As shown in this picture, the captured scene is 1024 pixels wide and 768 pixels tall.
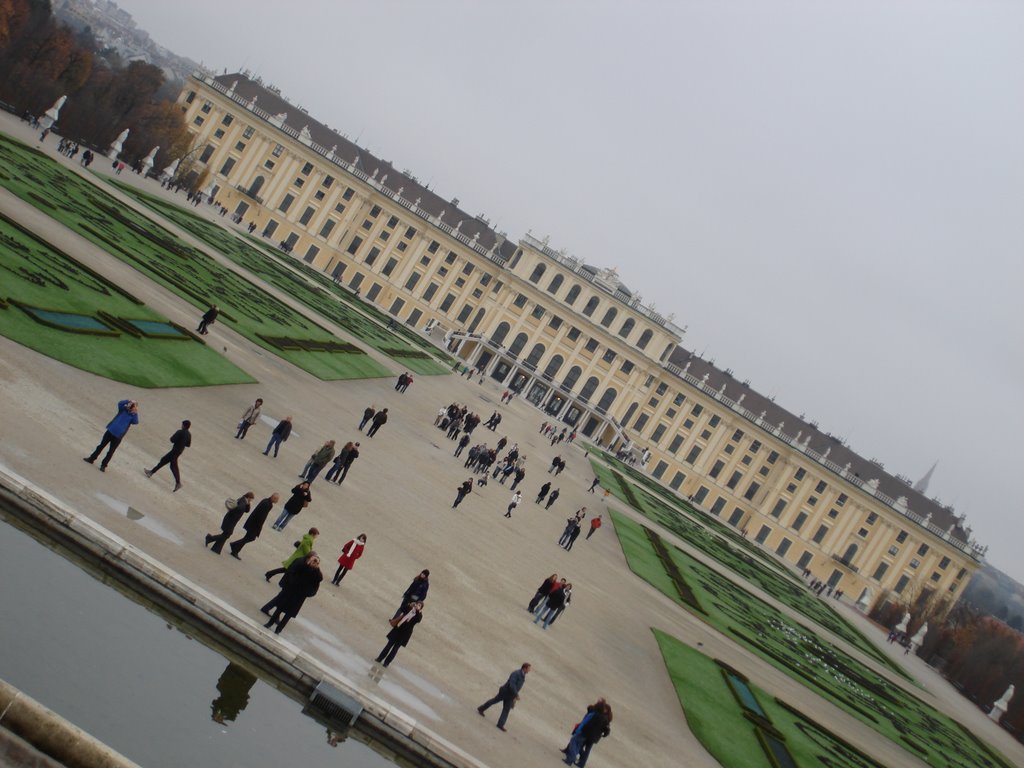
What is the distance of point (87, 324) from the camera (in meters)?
21.4

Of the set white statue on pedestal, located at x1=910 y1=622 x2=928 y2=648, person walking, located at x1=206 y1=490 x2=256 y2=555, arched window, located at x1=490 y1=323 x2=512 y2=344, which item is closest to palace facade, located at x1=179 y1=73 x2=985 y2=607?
arched window, located at x1=490 y1=323 x2=512 y2=344

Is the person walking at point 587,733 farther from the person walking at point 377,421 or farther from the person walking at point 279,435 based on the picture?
the person walking at point 377,421

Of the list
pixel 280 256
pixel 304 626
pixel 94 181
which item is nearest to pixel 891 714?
pixel 304 626

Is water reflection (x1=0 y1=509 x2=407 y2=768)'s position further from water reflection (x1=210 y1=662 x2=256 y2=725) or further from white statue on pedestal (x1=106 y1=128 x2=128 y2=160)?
white statue on pedestal (x1=106 y1=128 x2=128 y2=160)

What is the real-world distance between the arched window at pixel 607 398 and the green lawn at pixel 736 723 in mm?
71572

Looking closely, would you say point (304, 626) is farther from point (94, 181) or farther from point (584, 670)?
point (94, 181)

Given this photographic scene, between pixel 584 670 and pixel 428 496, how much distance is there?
797cm

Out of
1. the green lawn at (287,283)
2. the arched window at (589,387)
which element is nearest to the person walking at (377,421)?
the green lawn at (287,283)

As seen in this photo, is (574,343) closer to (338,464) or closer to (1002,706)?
(1002,706)

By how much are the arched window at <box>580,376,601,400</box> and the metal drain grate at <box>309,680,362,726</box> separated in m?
87.7

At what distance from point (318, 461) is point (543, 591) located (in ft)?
19.2

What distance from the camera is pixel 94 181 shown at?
1845 inches

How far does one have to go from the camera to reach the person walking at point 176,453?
48.3 feet

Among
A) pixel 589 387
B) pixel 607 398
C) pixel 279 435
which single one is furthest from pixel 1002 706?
pixel 279 435
